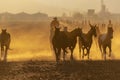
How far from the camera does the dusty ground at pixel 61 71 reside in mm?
21125

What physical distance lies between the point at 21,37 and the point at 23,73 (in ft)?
110

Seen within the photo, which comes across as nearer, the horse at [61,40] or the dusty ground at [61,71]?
the dusty ground at [61,71]

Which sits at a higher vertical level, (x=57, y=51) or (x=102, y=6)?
(x=102, y=6)

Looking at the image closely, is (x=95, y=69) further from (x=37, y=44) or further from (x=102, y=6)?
(x=102, y=6)

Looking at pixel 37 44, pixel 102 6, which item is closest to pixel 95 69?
pixel 37 44

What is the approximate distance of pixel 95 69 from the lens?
23469 mm

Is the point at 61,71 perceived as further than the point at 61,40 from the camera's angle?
No

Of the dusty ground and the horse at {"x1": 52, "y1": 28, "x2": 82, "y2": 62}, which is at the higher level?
the horse at {"x1": 52, "y1": 28, "x2": 82, "y2": 62}

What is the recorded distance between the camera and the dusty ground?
21.1m

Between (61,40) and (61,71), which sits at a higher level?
(61,40)

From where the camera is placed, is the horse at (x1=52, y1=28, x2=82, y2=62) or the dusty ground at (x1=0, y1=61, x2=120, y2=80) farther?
the horse at (x1=52, y1=28, x2=82, y2=62)

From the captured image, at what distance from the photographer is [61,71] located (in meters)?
22.6

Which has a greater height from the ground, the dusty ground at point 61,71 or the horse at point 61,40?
the horse at point 61,40

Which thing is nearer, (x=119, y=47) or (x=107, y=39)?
(x=107, y=39)
